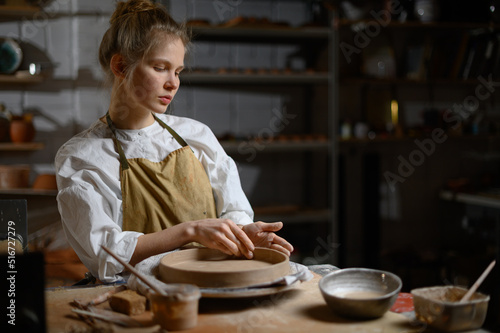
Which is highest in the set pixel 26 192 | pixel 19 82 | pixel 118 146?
pixel 19 82

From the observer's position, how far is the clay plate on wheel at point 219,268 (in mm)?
1101

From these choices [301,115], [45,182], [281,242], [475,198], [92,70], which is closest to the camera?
[281,242]

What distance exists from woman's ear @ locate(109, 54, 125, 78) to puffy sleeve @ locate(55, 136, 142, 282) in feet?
0.79

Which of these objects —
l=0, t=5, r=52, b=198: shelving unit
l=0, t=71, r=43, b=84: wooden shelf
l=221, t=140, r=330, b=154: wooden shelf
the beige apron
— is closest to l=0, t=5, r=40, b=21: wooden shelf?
l=0, t=5, r=52, b=198: shelving unit

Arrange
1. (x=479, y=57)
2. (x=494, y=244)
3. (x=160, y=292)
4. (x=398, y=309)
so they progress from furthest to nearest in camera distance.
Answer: (x=479, y=57) → (x=494, y=244) → (x=398, y=309) → (x=160, y=292)

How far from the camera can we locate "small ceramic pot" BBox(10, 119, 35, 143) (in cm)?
355

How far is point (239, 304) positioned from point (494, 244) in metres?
3.26

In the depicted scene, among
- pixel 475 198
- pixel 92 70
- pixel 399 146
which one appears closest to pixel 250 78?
pixel 92 70

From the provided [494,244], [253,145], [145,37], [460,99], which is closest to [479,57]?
[460,99]

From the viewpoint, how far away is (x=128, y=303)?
1062mm

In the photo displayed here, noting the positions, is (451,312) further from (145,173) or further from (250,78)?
(250,78)

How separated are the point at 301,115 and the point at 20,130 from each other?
2.17 meters

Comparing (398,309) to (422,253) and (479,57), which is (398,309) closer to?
(422,253)

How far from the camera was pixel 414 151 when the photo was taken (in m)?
4.40
